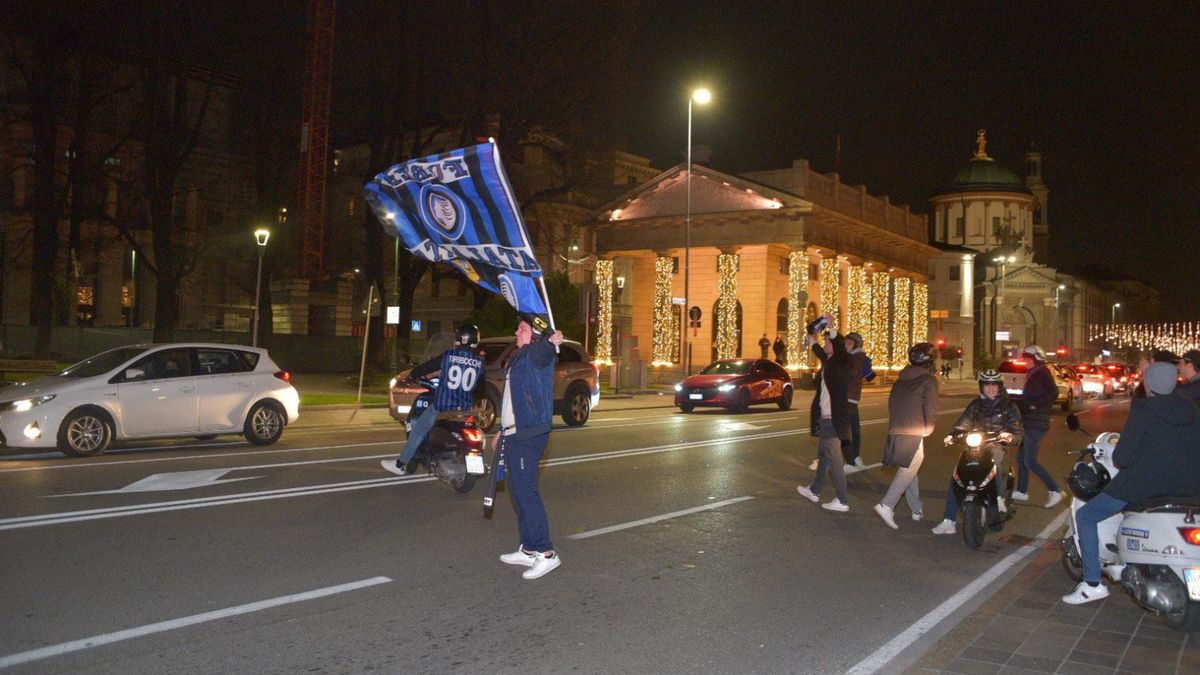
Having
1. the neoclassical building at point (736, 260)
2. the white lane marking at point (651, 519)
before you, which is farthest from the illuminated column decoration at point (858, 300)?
the white lane marking at point (651, 519)

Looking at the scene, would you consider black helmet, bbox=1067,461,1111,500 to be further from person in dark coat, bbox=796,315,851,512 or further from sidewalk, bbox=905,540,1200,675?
person in dark coat, bbox=796,315,851,512

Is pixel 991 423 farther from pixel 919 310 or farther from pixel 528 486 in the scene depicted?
pixel 919 310

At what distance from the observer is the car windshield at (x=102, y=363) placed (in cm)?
1391

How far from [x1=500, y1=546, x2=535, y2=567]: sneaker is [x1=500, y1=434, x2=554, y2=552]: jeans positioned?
114mm

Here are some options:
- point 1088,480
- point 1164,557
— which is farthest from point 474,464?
point 1164,557

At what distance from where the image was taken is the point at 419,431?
11.0 m

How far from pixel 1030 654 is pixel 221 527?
250 inches

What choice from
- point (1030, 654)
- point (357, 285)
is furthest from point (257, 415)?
point (357, 285)

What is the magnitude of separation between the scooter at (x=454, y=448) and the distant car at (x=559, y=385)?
714cm

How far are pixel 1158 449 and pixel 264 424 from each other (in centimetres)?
1252

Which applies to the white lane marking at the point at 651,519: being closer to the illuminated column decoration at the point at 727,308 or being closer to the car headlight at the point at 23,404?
the car headlight at the point at 23,404

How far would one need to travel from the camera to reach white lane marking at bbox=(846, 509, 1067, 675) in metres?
5.45

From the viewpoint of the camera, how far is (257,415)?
50.1ft

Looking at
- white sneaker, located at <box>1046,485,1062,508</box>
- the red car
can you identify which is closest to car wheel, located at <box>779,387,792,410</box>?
the red car
